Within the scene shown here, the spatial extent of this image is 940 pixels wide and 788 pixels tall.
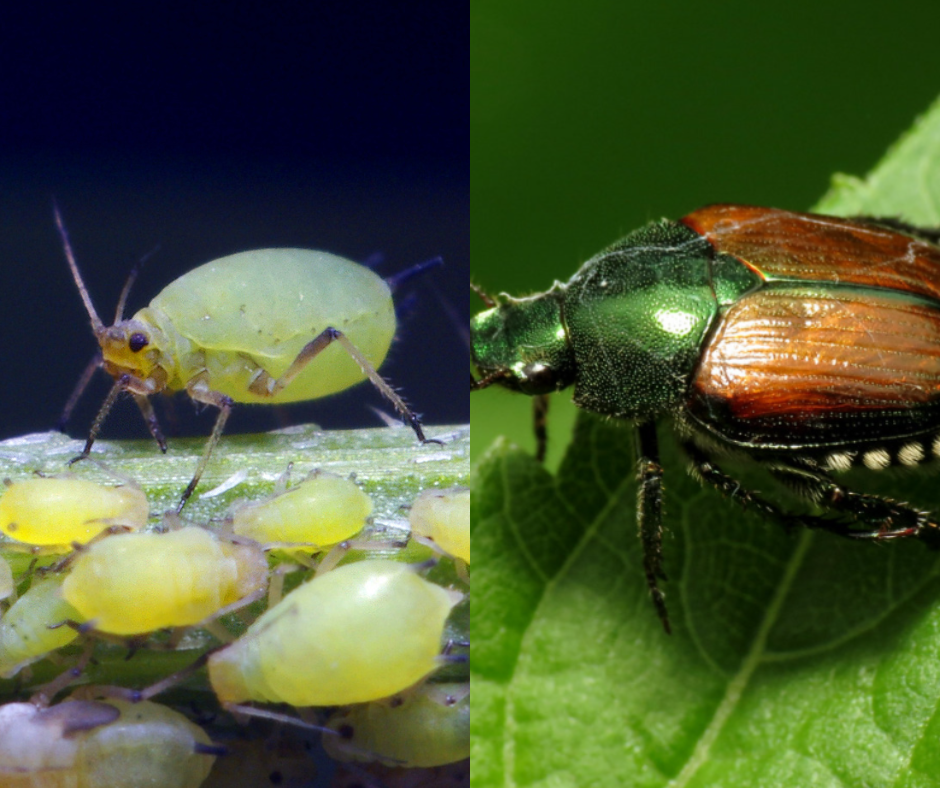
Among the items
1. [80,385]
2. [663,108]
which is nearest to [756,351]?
[80,385]

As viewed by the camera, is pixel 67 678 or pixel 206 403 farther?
pixel 206 403

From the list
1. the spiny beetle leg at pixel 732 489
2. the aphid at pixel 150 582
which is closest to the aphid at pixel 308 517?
the aphid at pixel 150 582

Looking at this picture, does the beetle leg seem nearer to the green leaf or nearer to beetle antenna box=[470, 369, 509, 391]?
the green leaf

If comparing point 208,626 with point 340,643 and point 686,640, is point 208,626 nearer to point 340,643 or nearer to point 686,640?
point 340,643

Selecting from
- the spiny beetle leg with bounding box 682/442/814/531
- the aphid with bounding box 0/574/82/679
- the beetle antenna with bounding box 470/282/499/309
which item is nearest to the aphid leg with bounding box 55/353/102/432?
the aphid with bounding box 0/574/82/679

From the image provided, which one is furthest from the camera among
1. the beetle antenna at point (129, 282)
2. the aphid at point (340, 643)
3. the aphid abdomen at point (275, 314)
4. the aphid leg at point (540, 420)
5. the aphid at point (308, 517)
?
the aphid leg at point (540, 420)

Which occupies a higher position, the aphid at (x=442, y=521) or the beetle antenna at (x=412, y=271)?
the beetle antenna at (x=412, y=271)

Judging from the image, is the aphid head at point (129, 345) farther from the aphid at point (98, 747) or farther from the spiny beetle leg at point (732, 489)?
the spiny beetle leg at point (732, 489)
